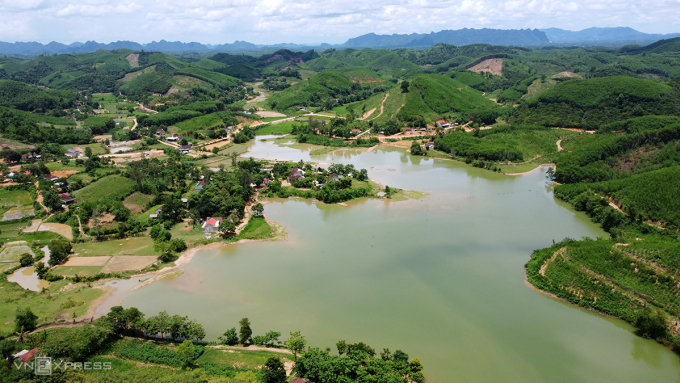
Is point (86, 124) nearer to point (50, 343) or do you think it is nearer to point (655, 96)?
point (50, 343)

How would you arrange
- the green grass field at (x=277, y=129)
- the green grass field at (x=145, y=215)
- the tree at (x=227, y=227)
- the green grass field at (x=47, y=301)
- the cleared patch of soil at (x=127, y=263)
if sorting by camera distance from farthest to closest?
1. the green grass field at (x=277, y=129)
2. the green grass field at (x=145, y=215)
3. the tree at (x=227, y=227)
4. the cleared patch of soil at (x=127, y=263)
5. the green grass field at (x=47, y=301)

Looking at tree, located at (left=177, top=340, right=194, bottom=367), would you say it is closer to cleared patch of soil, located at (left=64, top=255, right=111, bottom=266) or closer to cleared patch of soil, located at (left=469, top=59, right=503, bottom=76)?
cleared patch of soil, located at (left=64, top=255, right=111, bottom=266)

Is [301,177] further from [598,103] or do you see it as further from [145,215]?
[598,103]

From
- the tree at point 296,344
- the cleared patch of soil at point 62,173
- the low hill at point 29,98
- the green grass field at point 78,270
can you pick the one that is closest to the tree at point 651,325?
the tree at point 296,344

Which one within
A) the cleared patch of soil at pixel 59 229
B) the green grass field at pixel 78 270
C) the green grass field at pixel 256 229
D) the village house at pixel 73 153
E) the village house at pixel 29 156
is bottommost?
the green grass field at pixel 78 270

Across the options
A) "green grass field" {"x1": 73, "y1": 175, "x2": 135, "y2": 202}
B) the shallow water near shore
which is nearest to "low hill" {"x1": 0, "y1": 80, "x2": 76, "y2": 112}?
"green grass field" {"x1": 73, "y1": 175, "x2": 135, "y2": 202}

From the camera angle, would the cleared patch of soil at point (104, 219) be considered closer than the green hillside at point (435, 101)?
Yes

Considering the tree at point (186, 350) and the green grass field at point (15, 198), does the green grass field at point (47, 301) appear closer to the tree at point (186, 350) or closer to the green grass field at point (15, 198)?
the tree at point (186, 350)

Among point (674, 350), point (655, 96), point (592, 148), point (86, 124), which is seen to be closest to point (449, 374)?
point (674, 350)
